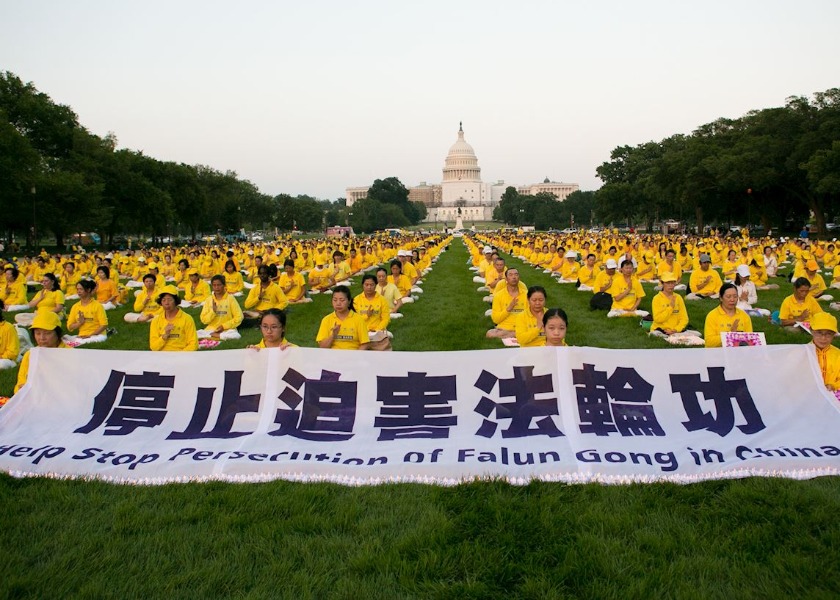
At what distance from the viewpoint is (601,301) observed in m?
11.7

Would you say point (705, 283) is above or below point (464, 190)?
below

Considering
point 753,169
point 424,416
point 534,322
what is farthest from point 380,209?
point 424,416

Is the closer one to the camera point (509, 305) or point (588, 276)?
point (509, 305)

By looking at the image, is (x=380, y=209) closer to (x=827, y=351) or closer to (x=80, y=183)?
(x=80, y=183)

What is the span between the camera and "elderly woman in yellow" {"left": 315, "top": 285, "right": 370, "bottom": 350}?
248 inches

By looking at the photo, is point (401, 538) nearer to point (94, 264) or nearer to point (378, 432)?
point (378, 432)

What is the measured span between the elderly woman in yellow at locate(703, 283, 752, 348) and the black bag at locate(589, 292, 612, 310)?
5.10m

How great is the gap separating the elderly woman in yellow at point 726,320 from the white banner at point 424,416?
130 centimetres

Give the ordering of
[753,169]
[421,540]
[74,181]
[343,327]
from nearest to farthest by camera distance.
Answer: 1. [421,540]
2. [343,327]
3. [74,181]
4. [753,169]

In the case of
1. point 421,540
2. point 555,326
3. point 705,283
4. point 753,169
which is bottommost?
point 421,540

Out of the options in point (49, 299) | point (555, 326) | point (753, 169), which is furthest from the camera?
point (753, 169)

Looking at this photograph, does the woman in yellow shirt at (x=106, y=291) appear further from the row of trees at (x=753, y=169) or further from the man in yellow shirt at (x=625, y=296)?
the row of trees at (x=753, y=169)

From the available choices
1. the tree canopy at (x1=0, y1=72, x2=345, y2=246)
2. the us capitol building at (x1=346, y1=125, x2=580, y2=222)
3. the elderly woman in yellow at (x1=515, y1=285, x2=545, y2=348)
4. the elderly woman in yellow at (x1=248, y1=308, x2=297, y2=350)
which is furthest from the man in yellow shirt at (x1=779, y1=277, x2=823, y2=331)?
the us capitol building at (x1=346, y1=125, x2=580, y2=222)

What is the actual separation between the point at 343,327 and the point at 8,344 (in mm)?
3829
